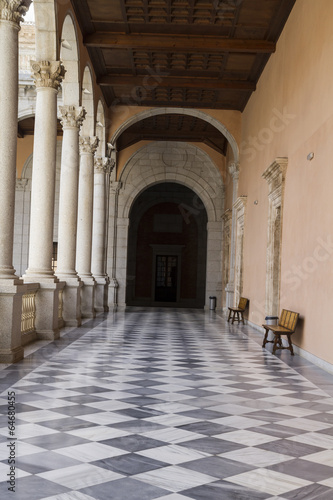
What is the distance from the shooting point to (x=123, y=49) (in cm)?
1652

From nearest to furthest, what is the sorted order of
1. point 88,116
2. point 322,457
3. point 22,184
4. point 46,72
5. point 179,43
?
point 322,457 < point 46,72 < point 179,43 < point 88,116 < point 22,184

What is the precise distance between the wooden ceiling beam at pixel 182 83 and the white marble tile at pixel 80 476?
52.2 ft

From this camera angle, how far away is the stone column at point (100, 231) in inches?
837

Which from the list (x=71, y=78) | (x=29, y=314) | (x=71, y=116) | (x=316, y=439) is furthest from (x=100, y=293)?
(x=316, y=439)

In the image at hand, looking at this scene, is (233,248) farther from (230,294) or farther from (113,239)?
(113,239)

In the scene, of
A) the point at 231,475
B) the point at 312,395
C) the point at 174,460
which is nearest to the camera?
the point at 231,475

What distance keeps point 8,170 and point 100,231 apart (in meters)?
13.3

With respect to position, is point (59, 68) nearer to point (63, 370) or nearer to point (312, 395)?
point (63, 370)

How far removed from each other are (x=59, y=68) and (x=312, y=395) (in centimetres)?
776

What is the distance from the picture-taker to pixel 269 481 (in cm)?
386

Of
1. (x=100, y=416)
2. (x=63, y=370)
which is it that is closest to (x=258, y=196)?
(x=63, y=370)

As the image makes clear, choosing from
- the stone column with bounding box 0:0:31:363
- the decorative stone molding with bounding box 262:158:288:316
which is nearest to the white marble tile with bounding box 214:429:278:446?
the stone column with bounding box 0:0:31:363

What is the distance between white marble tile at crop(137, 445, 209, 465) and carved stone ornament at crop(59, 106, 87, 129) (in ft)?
36.4

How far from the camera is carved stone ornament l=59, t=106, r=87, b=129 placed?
47.3ft
